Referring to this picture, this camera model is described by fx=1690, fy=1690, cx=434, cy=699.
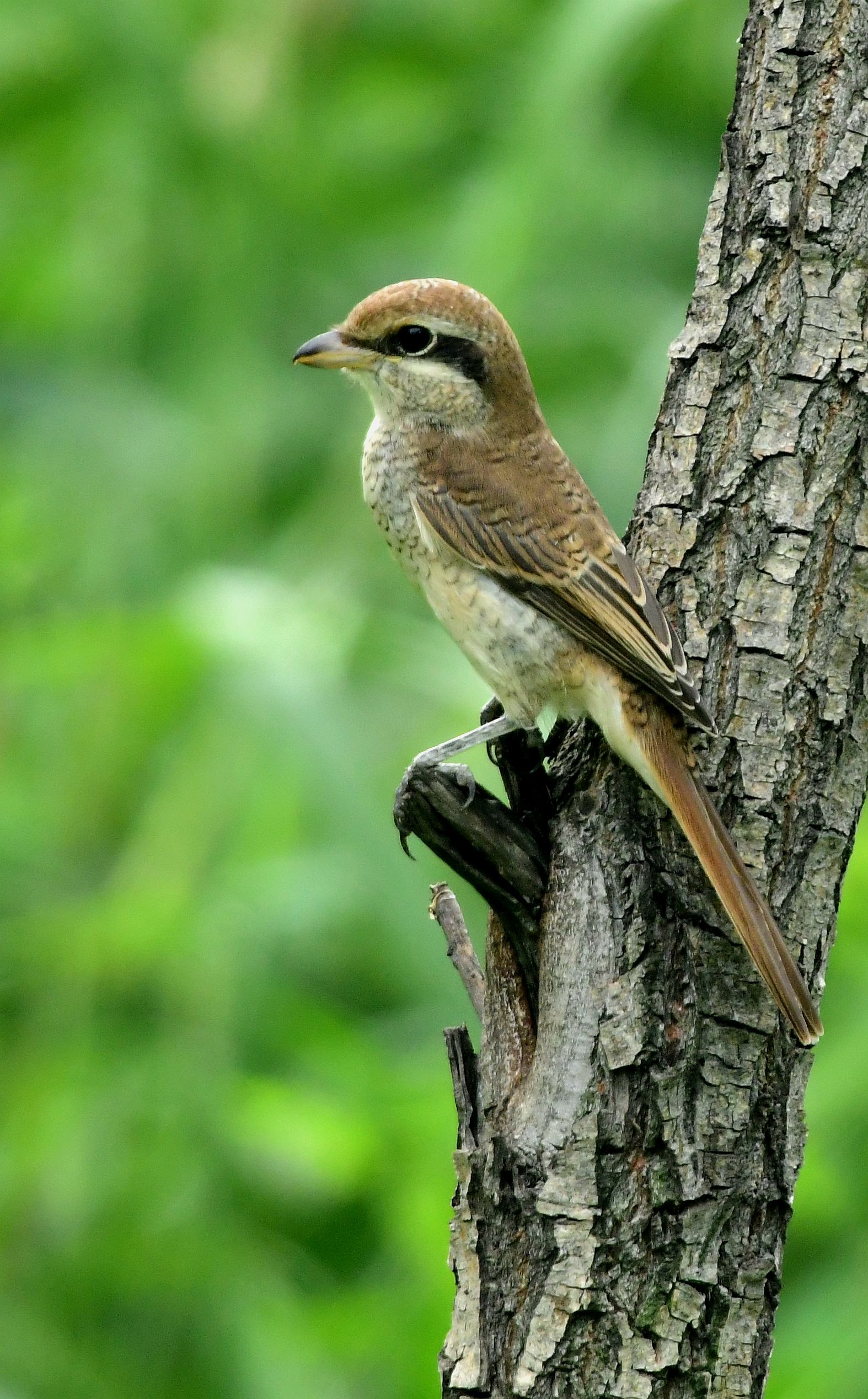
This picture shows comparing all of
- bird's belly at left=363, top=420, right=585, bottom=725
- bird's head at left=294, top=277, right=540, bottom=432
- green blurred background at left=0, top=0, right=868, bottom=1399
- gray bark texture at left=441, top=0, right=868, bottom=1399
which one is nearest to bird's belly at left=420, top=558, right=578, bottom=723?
bird's belly at left=363, top=420, right=585, bottom=725

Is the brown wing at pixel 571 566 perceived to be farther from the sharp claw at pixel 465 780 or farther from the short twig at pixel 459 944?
the short twig at pixel 459 944

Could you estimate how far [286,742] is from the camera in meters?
3.75

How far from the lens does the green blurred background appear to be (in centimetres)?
371

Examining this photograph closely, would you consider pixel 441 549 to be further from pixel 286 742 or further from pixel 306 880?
pixel 306 880

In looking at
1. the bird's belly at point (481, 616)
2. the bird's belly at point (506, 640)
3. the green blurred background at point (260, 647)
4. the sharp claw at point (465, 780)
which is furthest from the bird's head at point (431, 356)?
the sharp claw at point (465, 780)

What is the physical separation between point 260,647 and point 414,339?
0.77 meters

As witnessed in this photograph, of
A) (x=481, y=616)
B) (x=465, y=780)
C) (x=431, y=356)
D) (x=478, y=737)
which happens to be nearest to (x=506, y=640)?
(x=481, y=616)

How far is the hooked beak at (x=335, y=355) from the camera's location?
11.4ft

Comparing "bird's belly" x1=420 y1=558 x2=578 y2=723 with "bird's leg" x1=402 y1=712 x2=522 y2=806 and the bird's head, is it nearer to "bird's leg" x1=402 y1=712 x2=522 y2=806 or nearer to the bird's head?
"bird's leg" x1=402 y1=712 x2=522 y2=806

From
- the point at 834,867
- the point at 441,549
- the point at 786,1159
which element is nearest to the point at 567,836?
the point at 834,867

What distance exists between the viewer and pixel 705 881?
265 centimetres

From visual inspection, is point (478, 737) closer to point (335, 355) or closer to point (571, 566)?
point (571, 566)

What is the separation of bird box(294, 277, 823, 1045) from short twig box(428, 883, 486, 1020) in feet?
0.96

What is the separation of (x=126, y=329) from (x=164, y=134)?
2.07ft
